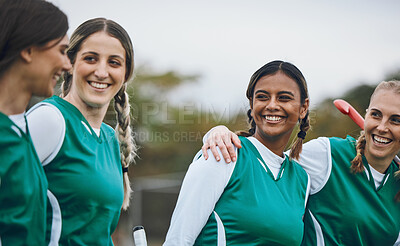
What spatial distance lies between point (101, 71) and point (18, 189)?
0.91 meters

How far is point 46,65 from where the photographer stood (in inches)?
74.6

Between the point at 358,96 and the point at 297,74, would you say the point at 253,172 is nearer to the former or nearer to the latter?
the point at 297,74

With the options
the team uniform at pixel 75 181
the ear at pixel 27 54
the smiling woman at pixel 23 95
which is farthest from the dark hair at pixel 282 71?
the ear at pixel 27 54

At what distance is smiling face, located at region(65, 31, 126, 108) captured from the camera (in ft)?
8.21

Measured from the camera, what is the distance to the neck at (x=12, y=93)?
1.82 meters

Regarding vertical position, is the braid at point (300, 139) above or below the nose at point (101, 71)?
below

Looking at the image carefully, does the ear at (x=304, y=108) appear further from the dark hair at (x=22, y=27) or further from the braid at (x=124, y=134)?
the dark hair at (x=22, y=27)

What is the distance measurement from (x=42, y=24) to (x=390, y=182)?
90.2 inches

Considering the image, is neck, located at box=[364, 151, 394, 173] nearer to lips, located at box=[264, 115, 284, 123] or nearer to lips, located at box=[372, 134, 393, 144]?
lips, located at box=[372, 134, 393, 144]

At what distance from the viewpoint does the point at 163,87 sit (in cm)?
2105

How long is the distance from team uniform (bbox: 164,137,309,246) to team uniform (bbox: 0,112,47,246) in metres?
0.79

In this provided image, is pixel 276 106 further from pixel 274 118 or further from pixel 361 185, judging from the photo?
pixel 361 185

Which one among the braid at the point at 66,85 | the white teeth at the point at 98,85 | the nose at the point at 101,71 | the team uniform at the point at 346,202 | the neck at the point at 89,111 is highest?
the nose at the point at 101,71

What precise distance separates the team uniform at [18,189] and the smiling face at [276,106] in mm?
1314
